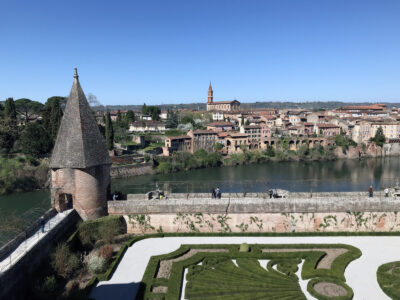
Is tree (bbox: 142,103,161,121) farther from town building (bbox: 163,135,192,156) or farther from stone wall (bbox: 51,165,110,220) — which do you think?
stone wall (bbox: 51,165,110,220)

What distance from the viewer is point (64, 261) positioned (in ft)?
45.4

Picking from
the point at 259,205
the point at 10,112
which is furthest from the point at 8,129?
the point at 259,205

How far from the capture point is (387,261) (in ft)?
48.3

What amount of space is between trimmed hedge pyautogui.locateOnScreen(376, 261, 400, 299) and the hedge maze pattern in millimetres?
1375

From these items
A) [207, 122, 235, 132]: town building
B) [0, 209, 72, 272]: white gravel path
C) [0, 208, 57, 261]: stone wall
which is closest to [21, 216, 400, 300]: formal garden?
[0, 209, 72, 272]: white gravel path

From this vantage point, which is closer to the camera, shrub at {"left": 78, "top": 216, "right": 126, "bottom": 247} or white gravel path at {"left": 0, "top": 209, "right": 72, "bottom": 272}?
white gravel path at {"left": 0, "top": 209, "right": 72, "bottom": 272}

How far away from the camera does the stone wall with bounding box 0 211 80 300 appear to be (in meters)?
11.1

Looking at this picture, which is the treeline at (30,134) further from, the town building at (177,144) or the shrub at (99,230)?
the shrub at (99,230)

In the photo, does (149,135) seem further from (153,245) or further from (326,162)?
(153,245)

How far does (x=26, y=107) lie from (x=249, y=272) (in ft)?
254

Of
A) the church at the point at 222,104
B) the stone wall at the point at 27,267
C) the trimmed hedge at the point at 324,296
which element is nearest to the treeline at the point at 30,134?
the stone wall at the point at 27,267

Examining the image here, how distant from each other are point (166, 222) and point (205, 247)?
2962 millimetres

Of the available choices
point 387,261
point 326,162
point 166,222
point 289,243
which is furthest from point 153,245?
point 326,162

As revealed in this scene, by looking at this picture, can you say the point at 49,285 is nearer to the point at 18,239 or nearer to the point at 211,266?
the point at 18,239
